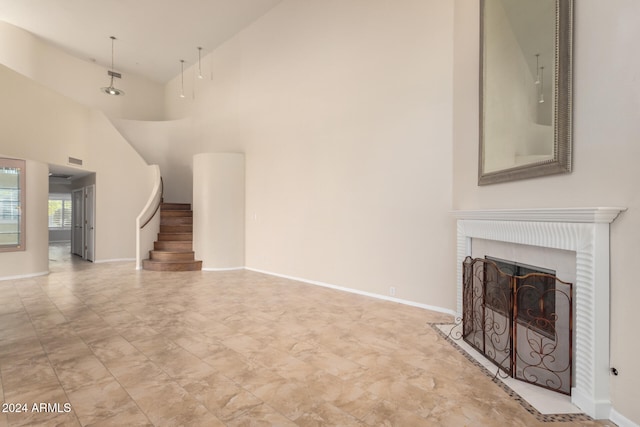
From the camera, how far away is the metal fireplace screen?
2.59 meters

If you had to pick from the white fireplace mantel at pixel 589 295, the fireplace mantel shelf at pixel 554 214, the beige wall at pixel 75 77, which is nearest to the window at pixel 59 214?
the beige wall at pixel 75 77

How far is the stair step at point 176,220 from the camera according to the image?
29.8ft

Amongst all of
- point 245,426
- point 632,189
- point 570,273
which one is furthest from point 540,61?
point 245,426

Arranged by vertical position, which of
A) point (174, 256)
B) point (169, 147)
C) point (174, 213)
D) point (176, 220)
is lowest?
point (174, 256)

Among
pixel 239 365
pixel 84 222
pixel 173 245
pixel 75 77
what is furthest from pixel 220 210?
pixel 75 77

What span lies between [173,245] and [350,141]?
17.6 ft

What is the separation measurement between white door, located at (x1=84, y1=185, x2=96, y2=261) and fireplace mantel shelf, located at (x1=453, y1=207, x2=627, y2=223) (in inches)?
380

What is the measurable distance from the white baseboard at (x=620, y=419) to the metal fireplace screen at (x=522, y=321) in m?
0.30

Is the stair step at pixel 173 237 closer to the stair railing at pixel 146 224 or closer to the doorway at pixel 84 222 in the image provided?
the stair railing at pixel 146 224

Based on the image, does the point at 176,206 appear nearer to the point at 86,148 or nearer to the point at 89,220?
the point at 89,220

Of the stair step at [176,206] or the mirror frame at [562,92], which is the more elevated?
the mirror frame at [562,92]

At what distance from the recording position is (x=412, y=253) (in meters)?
4.80

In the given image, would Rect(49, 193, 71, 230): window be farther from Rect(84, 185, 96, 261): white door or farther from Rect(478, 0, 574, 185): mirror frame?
Rect(478, 0, 574, 185): mirror frame

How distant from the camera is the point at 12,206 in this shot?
22.9 feet
